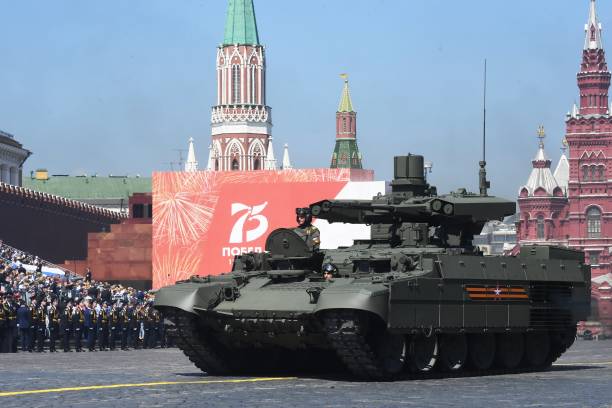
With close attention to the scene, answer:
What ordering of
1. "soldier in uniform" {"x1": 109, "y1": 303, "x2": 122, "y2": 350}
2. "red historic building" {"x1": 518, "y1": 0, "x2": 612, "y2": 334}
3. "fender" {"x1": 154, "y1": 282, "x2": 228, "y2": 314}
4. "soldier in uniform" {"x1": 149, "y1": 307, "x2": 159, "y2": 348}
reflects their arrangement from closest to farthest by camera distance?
1. "fender" {"x1": 154, "y1": 282, "x2": 228, "y2": 314}
2. "soldier in uniform" {"x1": 109, "y1": 303, "x2": 122, "y2": 350}
3. "soldier in uniform" {"x1": 149, "y1": 307, "x2": 159, "y2": 348}
4. "red historic building" {"x1": 518, "y1": 0, "x2": 612, "y2": 334}

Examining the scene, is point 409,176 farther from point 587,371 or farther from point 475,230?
point 587,371

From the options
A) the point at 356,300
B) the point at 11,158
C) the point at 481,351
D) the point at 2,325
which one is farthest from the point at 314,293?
the point at 11,158

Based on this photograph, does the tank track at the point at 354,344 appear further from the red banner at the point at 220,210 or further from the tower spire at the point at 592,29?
the tower spire at the point at 592,29

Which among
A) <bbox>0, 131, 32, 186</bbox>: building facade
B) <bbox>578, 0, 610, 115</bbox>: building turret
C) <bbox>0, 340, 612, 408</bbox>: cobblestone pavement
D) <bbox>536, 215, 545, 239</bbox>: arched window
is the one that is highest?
<bbox>578, 0, 610, 115</bbox>: building turret

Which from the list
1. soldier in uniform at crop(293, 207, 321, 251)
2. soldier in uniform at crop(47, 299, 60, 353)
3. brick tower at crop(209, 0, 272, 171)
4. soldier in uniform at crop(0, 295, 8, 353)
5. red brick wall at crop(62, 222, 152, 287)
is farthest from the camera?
brick tower at crop(209, 0, 272, 171)

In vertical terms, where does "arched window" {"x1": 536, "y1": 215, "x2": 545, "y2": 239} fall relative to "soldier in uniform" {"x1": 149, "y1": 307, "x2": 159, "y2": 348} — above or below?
above

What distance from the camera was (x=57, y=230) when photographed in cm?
10088

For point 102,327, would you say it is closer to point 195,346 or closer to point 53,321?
point 53,321

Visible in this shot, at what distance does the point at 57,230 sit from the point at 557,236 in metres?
88.5

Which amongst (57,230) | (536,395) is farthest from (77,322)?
(57,230)

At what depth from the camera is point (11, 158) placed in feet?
451

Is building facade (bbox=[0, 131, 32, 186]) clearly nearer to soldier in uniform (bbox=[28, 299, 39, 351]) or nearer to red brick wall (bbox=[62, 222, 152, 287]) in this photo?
red brick wall (bbox=[62, 222, 152, 287])

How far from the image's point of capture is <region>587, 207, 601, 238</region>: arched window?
173000 mm

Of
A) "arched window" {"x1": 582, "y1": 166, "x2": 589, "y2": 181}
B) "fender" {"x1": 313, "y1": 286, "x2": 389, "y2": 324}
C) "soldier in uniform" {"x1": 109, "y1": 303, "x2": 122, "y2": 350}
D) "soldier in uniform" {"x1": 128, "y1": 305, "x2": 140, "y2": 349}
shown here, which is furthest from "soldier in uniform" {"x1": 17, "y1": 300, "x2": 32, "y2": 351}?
"arched window" {"x1": 582, "y1": 166, "x2": 589, "y2": 181}
